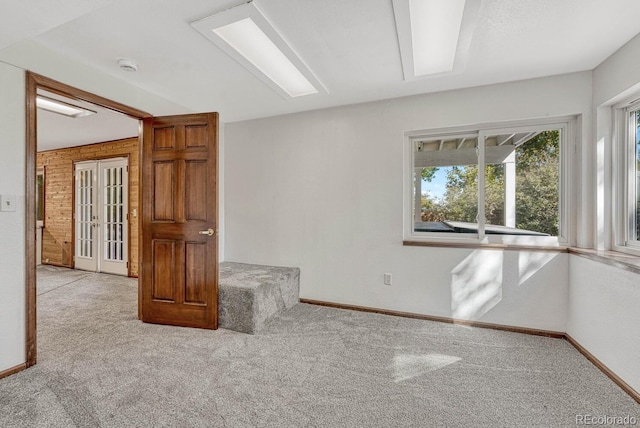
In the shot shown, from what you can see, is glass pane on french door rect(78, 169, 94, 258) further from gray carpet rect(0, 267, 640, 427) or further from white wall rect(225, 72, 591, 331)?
white wall rect(225, 72, 591, 331)

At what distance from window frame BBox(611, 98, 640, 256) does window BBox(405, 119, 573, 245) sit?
35 centimetres

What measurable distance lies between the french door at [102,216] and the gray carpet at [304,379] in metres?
2.31

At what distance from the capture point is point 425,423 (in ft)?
5.30

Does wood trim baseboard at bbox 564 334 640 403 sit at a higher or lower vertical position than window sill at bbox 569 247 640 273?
lower

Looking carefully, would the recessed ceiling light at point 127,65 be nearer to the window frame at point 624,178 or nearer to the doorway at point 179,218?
the doorway at point 179,218

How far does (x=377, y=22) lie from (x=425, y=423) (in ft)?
8.15

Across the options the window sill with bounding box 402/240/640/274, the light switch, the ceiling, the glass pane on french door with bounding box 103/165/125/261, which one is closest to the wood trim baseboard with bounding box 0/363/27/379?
the light switch

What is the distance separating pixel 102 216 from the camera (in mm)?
5262

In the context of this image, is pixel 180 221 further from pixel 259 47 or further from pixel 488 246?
pixel 488 246

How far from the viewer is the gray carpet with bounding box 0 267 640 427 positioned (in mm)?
1665

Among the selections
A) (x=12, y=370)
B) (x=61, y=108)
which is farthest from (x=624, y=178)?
(x=61, y=108)

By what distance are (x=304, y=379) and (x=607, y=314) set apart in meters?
2.27

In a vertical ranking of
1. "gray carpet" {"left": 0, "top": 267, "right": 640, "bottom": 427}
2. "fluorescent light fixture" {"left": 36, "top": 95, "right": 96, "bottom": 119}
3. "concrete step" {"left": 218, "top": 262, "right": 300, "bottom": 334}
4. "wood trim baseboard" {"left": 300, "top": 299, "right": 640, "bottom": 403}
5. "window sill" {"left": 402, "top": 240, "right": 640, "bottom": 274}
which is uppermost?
"fluorescent light fixture" {"left": 36, "top": 95, "right": 96, "bottom": 119}

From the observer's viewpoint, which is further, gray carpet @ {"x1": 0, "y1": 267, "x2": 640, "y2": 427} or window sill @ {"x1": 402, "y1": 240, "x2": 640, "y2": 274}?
window sill @ {"x1": 402, "y1": 240, "x2": 640, "y2": 274}
